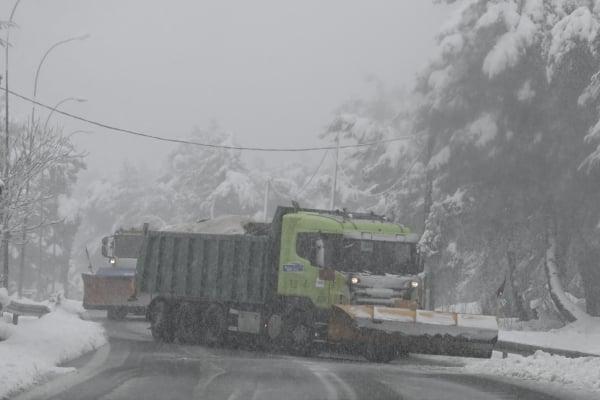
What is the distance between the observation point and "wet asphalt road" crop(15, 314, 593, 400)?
1195cm

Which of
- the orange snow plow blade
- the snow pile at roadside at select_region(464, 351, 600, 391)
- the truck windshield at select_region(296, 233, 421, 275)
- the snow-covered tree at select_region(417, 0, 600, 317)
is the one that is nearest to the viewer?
the snow pile at roadside at select_region(464, 351, 600, 391)

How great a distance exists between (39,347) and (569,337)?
1506 cm

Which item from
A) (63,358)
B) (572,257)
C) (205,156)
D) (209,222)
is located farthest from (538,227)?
(205,156)

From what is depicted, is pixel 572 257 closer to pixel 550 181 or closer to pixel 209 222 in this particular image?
pixel 550 181

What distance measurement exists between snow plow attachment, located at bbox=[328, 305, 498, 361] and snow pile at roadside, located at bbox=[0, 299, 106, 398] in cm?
521

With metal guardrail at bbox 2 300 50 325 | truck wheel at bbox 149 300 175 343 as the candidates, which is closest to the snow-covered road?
truck wheel at bbox 149 300 175 343

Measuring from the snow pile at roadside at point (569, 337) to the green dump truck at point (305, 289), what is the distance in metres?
5.22

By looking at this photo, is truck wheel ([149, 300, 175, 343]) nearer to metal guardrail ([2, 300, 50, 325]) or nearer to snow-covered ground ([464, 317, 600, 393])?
snow-covered ground ([464, 317, 600, 393])

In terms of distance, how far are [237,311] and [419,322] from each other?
5.02 metres

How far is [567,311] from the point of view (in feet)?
99.5

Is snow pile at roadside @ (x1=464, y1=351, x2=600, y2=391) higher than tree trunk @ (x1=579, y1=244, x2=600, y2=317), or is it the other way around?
tree trunk @ (x1=579, y1=244, x2=600, y2=317)

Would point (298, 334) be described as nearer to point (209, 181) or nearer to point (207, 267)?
point (207, 267)

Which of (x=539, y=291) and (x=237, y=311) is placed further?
(x=539, y=291)

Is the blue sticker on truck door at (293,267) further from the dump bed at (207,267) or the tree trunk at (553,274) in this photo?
the tree trunk at (553,274)
